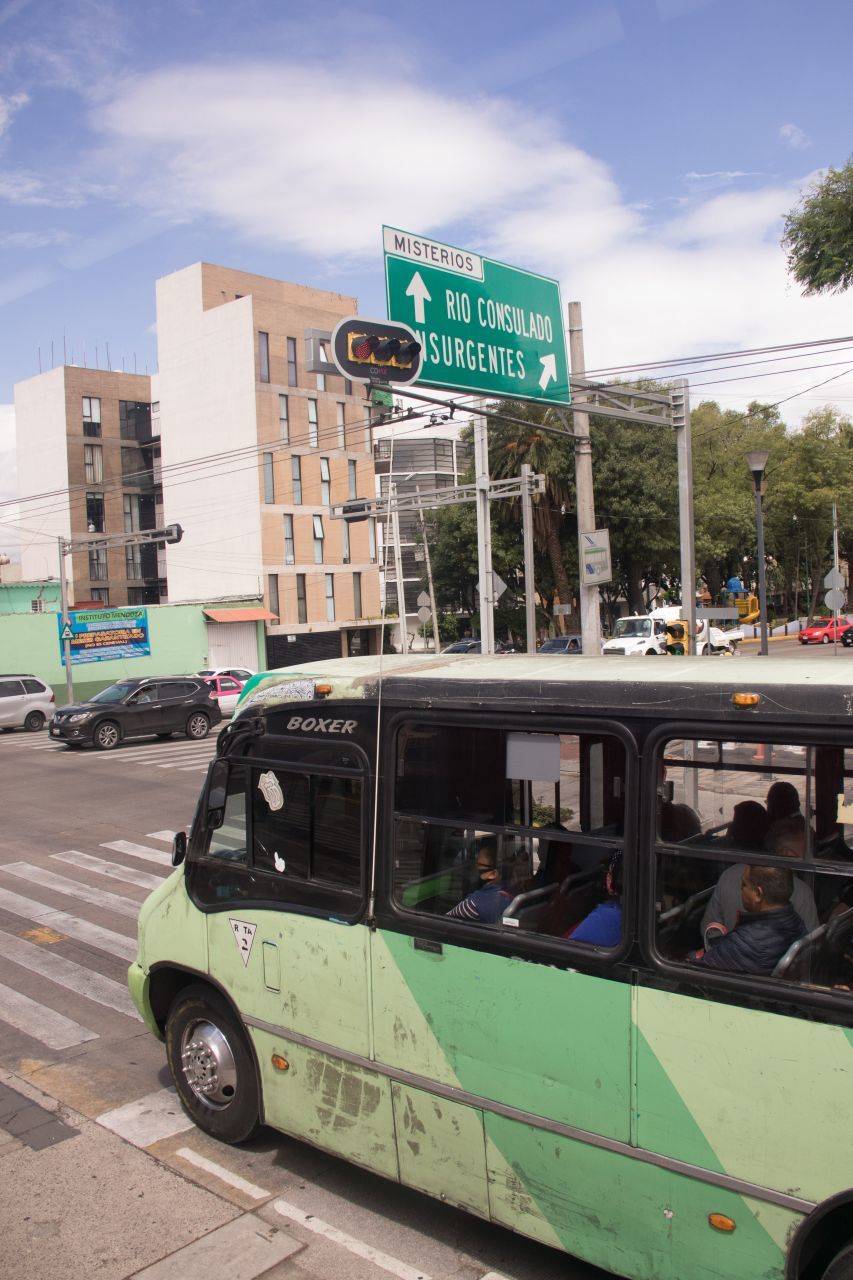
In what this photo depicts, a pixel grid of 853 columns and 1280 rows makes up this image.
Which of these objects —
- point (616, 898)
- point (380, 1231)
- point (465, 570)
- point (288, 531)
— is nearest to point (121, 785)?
point (380, 1231)

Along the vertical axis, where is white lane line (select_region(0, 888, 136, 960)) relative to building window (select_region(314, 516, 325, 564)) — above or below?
below

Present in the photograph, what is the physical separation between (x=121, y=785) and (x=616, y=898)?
16131 mm

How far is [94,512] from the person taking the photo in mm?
60562

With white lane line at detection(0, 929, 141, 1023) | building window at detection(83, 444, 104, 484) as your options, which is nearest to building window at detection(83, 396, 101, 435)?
building window at detection(83, 444, 104, 484)

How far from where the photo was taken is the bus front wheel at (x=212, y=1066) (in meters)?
5.21

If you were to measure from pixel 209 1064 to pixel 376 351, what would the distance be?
7.99 metres

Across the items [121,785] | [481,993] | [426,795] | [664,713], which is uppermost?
[664,713]

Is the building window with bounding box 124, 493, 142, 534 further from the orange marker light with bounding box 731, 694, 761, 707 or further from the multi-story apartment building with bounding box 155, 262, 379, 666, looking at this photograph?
the orange marker light with bounding box 731, 694, 761, 707

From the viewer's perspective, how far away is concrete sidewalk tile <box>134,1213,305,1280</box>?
4.24 metres

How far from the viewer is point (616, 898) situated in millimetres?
3797

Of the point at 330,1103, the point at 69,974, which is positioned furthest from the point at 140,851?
the point at 330,1103

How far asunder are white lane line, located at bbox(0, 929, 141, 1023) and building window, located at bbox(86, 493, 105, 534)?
5455 centimetres

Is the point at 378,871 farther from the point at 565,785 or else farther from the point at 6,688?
the point at 6,688

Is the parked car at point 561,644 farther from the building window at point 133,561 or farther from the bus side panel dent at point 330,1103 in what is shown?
the bus side panel dent at point 330,1103
